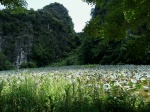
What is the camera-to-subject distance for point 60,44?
68.1 meters

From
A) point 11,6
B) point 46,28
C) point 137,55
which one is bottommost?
point 137,55

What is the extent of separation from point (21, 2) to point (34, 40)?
58.6 metres

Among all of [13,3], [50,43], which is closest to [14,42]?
[50,43]

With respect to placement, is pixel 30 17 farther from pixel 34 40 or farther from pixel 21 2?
pixel 21 2

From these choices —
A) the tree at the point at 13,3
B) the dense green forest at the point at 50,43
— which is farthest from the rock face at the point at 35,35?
the tree at the point at 13,3

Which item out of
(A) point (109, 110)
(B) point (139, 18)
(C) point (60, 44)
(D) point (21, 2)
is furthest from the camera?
(C) point (60, 44)

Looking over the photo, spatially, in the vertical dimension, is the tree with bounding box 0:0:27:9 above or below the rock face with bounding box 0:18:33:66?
below

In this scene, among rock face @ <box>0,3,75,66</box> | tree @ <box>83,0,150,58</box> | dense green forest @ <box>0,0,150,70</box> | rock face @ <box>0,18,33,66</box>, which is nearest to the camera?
tree @ <box>83,0,150,58</box>

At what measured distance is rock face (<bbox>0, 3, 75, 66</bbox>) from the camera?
56.8 metres

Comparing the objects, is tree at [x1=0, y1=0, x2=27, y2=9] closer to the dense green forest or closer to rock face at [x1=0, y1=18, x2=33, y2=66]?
the dense green forest

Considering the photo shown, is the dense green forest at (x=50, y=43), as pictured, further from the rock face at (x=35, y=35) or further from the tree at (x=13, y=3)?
the tree at (x=13, y=3)

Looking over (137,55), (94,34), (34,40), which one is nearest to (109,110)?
(137,55)

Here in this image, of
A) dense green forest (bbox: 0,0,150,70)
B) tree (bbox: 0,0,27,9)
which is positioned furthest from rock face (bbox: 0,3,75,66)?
tree (bbox: 0,0,27,9)

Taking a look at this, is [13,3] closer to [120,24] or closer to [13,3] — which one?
[13,3]
